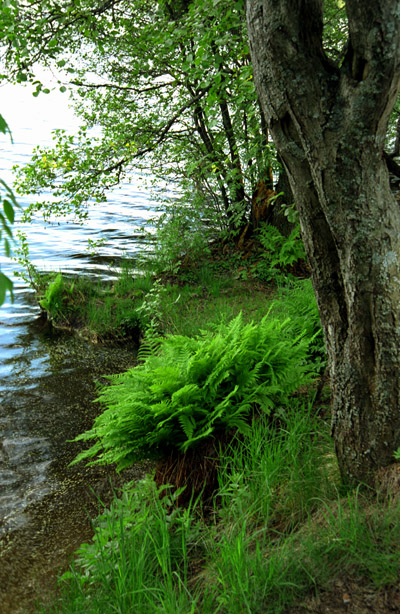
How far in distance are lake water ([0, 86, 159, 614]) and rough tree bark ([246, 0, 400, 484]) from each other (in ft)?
6.35

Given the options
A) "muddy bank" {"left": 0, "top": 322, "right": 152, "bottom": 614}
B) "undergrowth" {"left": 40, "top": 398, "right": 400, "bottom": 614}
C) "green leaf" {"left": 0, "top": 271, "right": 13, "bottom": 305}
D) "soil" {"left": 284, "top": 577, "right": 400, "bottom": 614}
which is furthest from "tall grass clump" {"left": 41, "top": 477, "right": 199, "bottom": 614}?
"green leaf" {"left": 0, "top": 271, "right": 13, "bottom": 305}

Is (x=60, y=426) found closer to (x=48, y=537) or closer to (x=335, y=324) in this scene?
(x=48, y=537)

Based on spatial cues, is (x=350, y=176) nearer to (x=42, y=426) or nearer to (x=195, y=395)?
(x=195, y=395)

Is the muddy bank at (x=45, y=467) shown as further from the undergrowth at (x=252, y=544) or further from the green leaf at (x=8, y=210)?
the green leaf at (x=8, y=210)

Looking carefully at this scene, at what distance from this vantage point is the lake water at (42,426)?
382 centimetres

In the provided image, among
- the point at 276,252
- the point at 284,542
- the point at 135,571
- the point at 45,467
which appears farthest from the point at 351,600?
the point at 276,252

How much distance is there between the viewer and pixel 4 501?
4.41m

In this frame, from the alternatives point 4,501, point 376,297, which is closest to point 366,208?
point 376,297

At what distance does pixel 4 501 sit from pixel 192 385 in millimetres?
2144

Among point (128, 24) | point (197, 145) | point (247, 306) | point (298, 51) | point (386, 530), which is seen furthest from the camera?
point (197, 145)

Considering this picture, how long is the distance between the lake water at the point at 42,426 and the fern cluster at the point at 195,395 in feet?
2.37

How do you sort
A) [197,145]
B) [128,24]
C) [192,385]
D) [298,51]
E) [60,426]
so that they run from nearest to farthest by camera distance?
[298,51]
[192,385]
[60,426]
[128,24]
[197,145]

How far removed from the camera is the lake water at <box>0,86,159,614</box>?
150 inches

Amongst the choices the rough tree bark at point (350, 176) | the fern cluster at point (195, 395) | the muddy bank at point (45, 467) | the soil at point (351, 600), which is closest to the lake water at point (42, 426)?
the muddy bank at point (45, 467)
